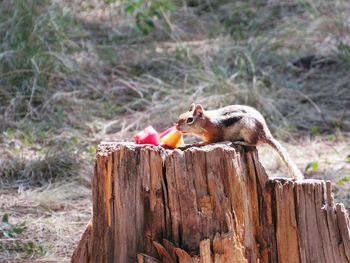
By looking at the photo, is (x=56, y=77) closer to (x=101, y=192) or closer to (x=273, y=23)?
(x=273, y=23)

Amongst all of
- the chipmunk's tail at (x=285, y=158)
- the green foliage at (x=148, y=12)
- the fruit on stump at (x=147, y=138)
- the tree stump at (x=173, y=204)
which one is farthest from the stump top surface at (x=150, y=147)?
the green foliage at (x=148, y=12)

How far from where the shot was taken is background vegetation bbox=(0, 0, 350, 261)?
8008 millimetres

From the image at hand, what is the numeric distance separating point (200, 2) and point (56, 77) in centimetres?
351

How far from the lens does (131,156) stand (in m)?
4.39

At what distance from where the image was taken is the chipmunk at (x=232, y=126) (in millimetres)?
5027

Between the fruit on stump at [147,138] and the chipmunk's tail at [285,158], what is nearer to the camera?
the fruit on stump at [147,138]

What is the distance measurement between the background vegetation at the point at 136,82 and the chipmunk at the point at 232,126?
5.98ft

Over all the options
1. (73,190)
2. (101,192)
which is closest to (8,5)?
(73,190)

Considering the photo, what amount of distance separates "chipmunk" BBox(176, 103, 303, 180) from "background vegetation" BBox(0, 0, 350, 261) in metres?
1.82

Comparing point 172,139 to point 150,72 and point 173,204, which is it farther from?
point 150,72

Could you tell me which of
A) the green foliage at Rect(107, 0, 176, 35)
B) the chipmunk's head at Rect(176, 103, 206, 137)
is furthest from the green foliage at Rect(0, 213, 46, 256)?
the green foliage at Rect(107, 0, 176, 35)

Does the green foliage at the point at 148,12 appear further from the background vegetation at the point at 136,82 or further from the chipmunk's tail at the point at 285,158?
the chipmunk's tail at the point at 285,158

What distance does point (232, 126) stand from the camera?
5.11 meters

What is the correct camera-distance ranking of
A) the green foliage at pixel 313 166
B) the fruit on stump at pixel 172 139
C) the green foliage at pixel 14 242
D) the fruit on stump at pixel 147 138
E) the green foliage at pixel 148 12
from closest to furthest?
the fruit on stump at pixel 147 138
the fruit on stump at pixel 172 139
the green foliage at pixel 14 242
the green foliage at pixel 313 166
the green foliage at pixel 148 12
